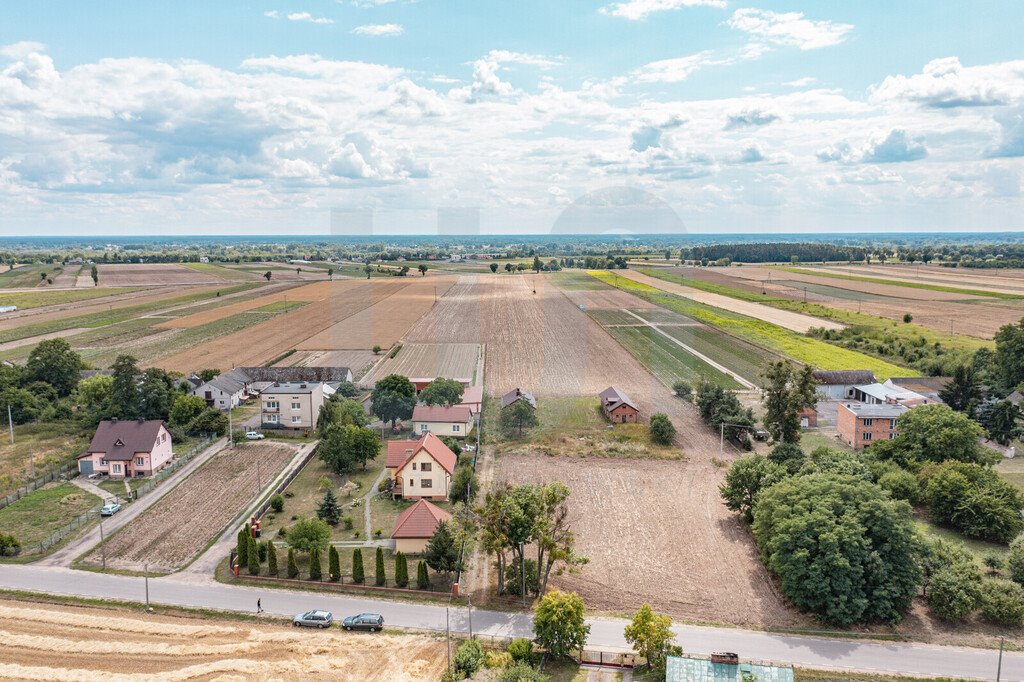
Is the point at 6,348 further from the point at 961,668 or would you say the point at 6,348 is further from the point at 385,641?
the point at 961,668

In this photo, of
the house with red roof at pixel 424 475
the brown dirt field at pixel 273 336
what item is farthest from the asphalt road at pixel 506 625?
the brown dirt field at pixel 273 336

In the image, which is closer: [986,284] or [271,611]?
[271,611]

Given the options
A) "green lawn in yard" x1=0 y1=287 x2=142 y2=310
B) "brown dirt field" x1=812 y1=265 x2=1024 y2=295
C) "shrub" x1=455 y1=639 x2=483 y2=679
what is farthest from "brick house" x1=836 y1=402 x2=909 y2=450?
"green lawn in yard" x1=0 y1=287 x2=142 y2=310

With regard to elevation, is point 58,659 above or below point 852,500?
below

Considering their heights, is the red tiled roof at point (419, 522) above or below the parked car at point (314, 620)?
above

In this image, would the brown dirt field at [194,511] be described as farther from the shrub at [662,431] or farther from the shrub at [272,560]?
the shrub at [662,431]

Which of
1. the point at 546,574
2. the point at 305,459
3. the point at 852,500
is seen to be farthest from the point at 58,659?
the point at 852,500

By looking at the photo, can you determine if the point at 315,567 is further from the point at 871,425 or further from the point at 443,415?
the point at 871,425
